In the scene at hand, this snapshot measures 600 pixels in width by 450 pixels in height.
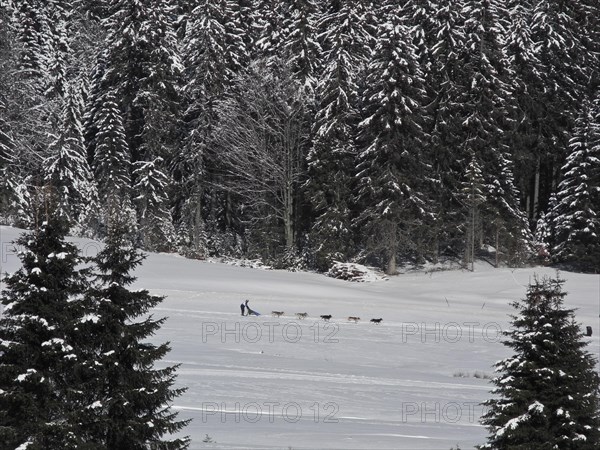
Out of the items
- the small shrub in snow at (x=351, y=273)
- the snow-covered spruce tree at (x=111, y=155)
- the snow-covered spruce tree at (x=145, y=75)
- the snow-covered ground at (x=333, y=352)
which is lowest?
the snow-covered ground at (x=333, y=352)

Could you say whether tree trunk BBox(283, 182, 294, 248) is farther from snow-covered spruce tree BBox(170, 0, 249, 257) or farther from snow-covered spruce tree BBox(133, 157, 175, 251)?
snow-covered spruce tree BBox(133, 157, 175, 251)

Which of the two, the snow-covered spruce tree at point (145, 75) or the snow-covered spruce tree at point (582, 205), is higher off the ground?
the snow-covered spruce tree at point (145, 75)

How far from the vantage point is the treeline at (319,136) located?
153ft

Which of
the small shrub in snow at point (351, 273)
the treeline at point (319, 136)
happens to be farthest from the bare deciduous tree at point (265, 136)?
the small shrub in snow at point (351, 273)

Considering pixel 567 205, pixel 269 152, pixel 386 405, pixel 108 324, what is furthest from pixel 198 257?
pixel 108 324

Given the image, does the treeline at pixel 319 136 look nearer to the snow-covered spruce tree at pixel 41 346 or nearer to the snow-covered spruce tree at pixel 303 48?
the snow-covered spruce tree at pixel 303 48

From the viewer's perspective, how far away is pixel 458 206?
162 ft

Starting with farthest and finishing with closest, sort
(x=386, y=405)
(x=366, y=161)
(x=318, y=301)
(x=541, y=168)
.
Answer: (x=541, y=168) → (x=366, y=161) → (x=318, y=301) → (x=386, y=405)

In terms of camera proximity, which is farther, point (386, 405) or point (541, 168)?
point (541, 168)

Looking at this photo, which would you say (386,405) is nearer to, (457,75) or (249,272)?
(249,272)

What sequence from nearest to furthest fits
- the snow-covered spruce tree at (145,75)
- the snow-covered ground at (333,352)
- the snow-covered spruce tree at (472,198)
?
the snow-covered ground at (333,352) → the snow-covered spruce tree at (472,198) → the snow-covered spruce tree at (145,75)

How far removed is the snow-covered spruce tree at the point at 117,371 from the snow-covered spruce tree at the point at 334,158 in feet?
117

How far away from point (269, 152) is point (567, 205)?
683 inches

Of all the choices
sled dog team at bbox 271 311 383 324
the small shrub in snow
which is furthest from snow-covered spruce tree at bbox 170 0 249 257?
sled dog team at bbox 271 311 383 324
